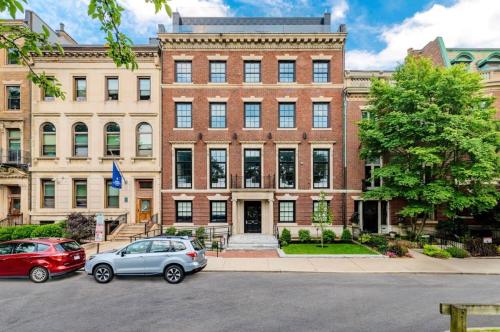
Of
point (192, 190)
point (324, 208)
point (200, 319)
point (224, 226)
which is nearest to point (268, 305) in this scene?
point (200, 319)

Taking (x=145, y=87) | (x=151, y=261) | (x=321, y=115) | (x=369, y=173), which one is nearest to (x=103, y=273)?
(x=151, y=261)

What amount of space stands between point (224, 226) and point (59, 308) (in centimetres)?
1298

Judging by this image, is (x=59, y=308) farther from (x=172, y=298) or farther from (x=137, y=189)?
(x=137, y=189)

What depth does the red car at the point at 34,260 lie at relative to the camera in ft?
36.0

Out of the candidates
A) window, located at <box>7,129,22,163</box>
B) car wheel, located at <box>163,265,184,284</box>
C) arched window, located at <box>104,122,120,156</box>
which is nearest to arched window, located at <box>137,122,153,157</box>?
arched window, located at <box>104,122,120,156</box>

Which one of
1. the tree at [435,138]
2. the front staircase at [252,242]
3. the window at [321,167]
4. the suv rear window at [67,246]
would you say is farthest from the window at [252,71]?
the suv rear window at [67,246]

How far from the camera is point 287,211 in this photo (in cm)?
2156

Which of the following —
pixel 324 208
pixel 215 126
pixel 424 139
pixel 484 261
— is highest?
pixel 215 126

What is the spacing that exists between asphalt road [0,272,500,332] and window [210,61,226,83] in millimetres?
14945

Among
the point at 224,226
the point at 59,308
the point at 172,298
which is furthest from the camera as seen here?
the point at 224,226

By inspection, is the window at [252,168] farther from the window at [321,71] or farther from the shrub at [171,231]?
the window at [321,71]

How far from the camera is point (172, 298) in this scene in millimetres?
9336

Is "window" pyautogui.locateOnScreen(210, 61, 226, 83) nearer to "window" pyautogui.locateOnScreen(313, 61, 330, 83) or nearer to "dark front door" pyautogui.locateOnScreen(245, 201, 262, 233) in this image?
"window" pyautogui.locateOnScreen(313, 61, 330, 83)

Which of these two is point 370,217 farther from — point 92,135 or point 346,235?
point 92,135
